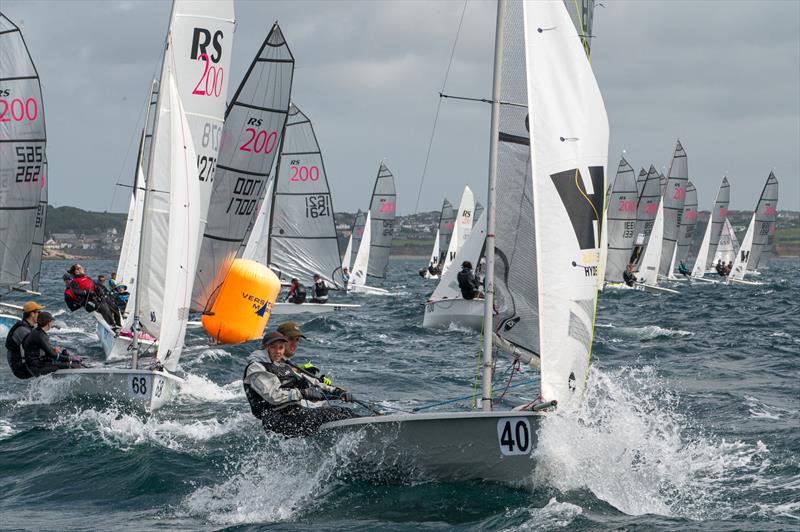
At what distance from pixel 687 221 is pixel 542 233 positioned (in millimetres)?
43295

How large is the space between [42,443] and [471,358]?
24.3 ft

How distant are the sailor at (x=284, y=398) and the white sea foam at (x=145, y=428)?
5.19 feet

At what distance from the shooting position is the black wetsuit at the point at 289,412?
281 inches

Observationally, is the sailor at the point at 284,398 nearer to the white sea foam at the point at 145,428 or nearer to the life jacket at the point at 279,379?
the life jacket at the point at 279,379

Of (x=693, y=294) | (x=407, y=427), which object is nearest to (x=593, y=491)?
(x=407, y=427)

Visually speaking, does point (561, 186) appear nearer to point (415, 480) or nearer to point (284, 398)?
point (415, 480)

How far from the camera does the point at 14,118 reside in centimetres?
1580

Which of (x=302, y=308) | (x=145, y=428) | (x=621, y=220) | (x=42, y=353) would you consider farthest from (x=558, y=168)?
(x=621, y=220)

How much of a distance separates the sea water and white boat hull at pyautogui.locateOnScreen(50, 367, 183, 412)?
0.46ft

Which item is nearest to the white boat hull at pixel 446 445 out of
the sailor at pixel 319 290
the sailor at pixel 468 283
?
the sailor at pixel 468 283

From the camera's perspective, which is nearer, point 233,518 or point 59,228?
point 233,518

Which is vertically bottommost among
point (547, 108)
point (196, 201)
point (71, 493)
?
point (71, 493)

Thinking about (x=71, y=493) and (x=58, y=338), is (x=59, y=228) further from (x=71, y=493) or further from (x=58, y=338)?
(x=71, y=493)

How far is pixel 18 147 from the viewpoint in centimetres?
1603
